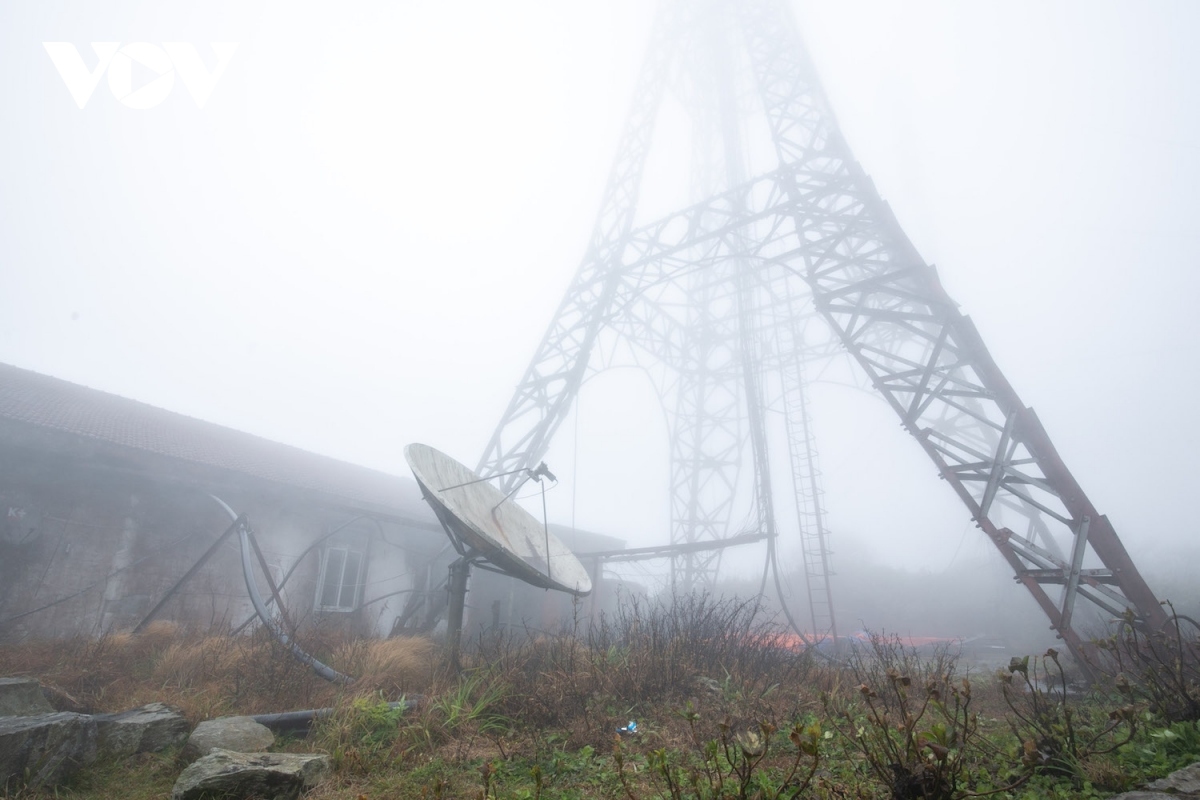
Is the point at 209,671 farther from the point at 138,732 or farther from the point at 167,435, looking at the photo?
the point at 167,435

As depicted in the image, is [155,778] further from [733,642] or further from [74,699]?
[733,642]

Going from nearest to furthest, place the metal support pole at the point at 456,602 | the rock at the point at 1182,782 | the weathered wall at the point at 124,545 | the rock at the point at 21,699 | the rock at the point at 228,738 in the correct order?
the rock at the point at 1182,782 < the rock at the point at 228,738 < the rock at the point at 21,699 < the metal support pole at the point at 456,602 < the weathered wall at the point at 124,545

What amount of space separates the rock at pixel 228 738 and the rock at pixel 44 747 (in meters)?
0.63

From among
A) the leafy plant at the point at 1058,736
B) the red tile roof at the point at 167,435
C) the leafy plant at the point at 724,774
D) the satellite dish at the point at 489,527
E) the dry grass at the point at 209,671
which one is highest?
the red tile roof at the point at 167,435

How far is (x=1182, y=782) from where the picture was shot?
2400mm

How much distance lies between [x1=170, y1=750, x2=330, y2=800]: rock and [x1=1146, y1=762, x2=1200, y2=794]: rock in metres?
4.51

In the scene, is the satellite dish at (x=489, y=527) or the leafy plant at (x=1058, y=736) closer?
the leafy plant at (x=1058, y=736)

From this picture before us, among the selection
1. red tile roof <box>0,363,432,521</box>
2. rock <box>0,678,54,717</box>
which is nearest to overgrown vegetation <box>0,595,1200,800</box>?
rock <box>0,678,54,717</box>

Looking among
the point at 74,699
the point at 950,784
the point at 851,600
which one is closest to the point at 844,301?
the point at 950,784

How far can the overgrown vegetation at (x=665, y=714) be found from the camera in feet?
8.95

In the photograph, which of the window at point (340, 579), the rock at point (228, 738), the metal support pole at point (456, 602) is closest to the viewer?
the rock at point (228, 738)

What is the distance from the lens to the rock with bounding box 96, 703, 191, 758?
4102 mm

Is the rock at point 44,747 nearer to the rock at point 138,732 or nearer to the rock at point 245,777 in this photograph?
the rock at point 138,732

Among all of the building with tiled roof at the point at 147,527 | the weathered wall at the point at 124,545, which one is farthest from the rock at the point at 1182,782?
the building with tiled roof at the point at 147,527
